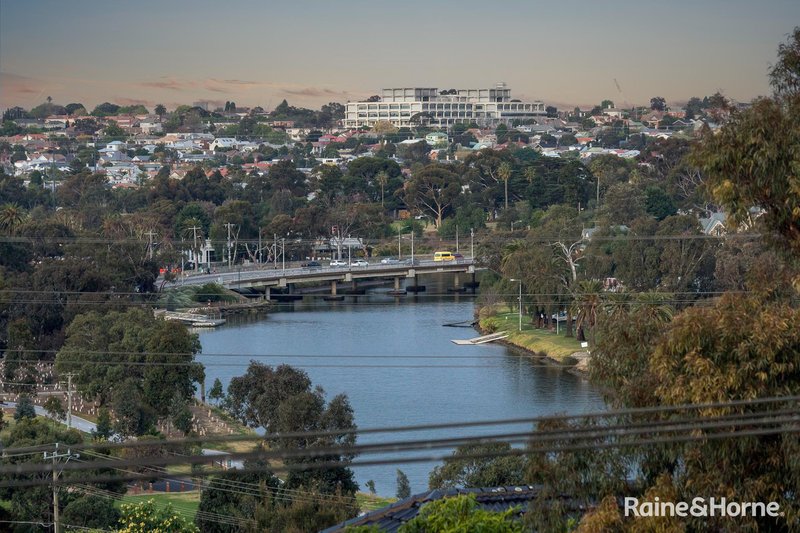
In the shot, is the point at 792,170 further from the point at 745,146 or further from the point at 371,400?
the point at 371,400

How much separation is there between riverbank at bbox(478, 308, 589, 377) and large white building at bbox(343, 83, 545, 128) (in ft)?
173

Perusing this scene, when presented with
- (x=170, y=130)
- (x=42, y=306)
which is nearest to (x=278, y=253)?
(x=42, y=306)

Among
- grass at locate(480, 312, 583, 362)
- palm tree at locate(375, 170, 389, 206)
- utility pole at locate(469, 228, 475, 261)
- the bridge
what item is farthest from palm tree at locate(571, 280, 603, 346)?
palm tree at locate(375, 170, 389, 206)

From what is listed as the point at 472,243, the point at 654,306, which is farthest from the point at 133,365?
the point at 472,243

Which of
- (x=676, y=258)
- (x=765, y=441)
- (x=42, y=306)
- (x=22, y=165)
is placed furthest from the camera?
(x=22, y=165)

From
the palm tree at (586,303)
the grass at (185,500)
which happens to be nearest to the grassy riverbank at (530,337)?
the palm tree at (586,303)

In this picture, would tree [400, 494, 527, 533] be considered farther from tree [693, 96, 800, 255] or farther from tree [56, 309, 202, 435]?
tree [56, 309, 202, 435]

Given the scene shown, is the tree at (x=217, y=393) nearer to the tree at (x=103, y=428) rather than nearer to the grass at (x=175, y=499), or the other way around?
the tree at (x=103, y=428)

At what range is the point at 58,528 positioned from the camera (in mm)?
7695

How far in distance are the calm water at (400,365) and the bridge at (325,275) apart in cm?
169

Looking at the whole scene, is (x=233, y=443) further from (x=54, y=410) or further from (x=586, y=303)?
(x=586, y=303)

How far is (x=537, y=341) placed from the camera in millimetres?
17609

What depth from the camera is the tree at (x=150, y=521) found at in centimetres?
705

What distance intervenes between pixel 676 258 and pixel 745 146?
581 inches
